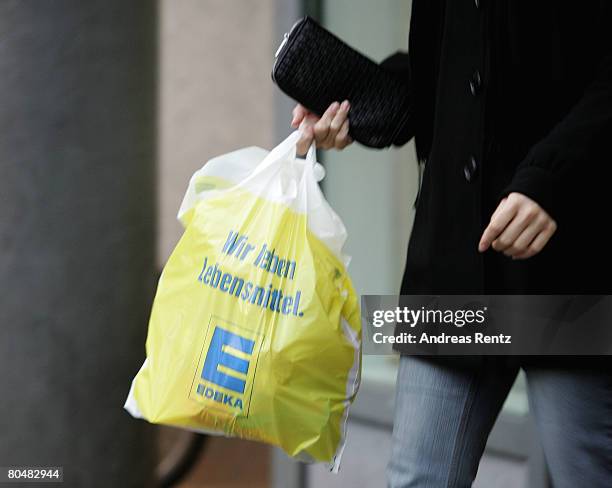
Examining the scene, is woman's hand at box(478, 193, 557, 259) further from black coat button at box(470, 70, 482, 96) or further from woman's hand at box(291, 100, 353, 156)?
woman's hand at box(291, 100, 353, 156)

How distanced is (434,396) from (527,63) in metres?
0.56

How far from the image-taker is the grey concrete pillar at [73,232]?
8.39 ft

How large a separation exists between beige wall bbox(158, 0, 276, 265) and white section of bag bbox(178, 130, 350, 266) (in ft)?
12.4

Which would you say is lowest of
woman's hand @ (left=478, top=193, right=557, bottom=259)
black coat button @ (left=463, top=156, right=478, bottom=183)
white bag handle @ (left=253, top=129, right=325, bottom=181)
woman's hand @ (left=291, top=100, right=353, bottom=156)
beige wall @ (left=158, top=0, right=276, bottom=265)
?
woman's hand @ (left=478, top=193, right=557, bottom=259)

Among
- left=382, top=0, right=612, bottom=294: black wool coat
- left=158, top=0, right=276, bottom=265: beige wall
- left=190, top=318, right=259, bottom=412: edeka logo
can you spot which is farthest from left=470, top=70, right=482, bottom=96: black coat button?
left=158, top=0, right=276, bottom=265: beige wall

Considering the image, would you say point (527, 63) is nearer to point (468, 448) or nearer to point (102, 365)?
point (468, 448)

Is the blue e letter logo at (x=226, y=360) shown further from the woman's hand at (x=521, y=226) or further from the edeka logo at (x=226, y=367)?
the woman's hand at (x=521, y=226)

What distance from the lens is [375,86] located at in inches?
65.6

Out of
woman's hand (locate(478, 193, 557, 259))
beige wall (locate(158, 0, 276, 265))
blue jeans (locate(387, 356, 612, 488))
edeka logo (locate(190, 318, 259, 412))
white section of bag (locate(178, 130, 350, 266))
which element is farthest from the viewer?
beige wall (locate(158, 0, 276, 265))

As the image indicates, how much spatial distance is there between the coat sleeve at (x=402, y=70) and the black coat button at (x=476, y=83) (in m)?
0.25

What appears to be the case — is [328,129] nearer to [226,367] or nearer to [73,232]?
[226,367]

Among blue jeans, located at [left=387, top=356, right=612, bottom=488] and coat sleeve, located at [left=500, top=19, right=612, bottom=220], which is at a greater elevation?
coat sleeve, located at [left=500, top=19, right=612, bottom=220]

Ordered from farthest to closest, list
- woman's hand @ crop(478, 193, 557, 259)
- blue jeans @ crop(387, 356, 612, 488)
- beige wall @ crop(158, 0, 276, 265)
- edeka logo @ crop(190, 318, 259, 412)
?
beige wall @ crop(158, 0, 276, 265) → edeka logo @ crop(190, 318, 259, 412) → blue jeans @ crop(387, 356, 612, 488) → woman's hand @ crop(478, 193, 557, 259)

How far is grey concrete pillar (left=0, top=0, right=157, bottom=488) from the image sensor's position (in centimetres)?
256
